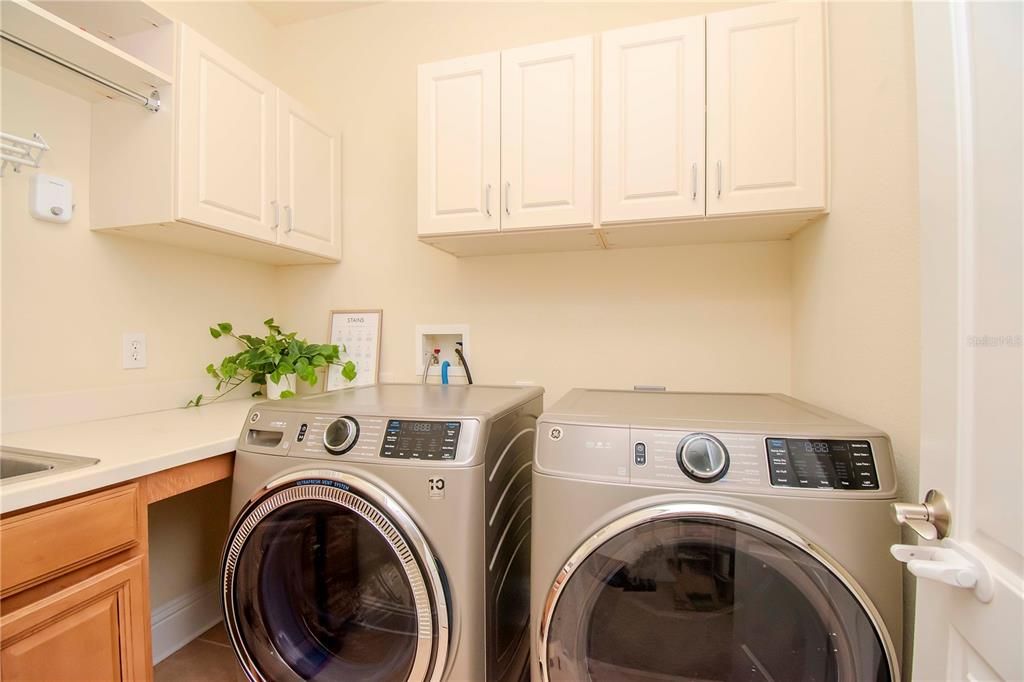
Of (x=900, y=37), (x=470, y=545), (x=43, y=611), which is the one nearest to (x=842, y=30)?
(x=900, y=37)

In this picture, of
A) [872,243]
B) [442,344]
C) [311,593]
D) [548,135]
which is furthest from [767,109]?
[311,593]

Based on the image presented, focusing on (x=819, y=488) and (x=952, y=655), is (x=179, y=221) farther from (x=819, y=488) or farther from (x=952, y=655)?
(x=952, y=655)

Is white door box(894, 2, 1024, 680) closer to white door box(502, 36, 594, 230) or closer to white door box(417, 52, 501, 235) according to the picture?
white door box(502, 36, 594, 230)

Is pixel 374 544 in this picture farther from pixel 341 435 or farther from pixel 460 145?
pixel 460 145

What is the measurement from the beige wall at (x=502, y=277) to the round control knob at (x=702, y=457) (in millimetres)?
800

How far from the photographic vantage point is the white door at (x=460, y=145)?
146 cm

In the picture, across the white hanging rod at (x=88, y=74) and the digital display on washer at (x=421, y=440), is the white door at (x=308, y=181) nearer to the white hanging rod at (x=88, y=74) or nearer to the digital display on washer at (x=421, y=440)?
the white hanging rod at (x=88, y=74)

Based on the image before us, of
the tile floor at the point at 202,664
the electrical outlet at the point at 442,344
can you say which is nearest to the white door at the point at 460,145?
the electrical outlet at the point at 442,344

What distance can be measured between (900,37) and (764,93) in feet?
1.17

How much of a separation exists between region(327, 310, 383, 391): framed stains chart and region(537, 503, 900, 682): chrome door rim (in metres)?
1.31

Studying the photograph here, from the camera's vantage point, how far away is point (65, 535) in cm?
86

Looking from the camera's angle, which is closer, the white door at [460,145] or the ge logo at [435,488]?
the ge logo at [435,488]

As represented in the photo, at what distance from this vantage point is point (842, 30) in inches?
45.5

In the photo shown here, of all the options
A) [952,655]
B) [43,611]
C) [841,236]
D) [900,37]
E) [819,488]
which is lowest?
[43,611]
